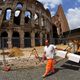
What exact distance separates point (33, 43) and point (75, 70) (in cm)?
2972

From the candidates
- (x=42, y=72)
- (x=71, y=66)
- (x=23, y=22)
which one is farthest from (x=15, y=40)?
(x=42, y=72)

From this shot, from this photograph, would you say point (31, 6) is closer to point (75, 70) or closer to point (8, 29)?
point (8, 29)

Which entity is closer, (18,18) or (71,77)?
(71,77)

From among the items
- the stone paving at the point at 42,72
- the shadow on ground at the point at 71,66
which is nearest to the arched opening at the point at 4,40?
the stone paving at the point at 42,72

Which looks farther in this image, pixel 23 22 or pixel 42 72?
pixel 23 22

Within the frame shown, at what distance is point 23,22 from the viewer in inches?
1875

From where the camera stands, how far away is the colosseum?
46.5 metres

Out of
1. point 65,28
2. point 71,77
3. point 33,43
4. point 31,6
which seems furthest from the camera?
point 65,28

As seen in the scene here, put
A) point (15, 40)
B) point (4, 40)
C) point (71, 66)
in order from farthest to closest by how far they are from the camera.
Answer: point (15, 40) < point (4, 40) < point (71, 66)

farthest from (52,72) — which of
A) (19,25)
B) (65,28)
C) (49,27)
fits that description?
(65,28)

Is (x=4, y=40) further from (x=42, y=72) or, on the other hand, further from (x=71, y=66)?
(x=42, y=72)

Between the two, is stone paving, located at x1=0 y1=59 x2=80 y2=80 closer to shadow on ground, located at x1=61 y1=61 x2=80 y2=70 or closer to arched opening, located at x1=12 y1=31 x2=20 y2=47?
shadow on ground, located at x1=61 y1=61 x2=80 y2=70

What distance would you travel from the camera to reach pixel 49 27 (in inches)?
2116

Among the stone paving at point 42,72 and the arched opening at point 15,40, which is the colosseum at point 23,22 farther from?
the stone paving at point 42,72
